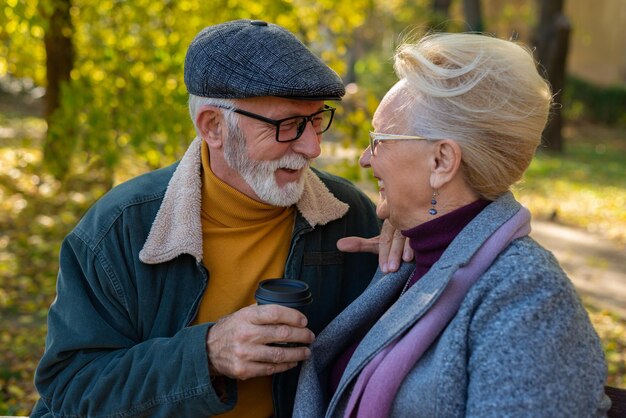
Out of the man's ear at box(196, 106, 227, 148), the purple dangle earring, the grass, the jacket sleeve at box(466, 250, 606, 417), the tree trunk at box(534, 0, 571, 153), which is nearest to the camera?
the jacket sleeve at box(466, 250, 606, 417)

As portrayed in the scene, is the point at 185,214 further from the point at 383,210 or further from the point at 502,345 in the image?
the point at 502,345

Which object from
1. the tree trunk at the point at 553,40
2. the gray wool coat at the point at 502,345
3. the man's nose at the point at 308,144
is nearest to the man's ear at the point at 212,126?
the man's nose at the point at 308,144

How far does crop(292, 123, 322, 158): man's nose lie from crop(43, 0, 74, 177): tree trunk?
16.6 feet

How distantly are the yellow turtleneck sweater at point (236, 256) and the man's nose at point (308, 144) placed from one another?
24 centimetres

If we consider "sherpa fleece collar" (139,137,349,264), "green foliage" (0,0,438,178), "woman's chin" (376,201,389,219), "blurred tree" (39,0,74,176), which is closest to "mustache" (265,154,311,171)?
"sherpa fleece collar" (139,137,349,264)

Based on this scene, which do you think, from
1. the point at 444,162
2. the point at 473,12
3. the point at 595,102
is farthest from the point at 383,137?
the point at 595,102

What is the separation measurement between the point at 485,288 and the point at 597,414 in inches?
19.4

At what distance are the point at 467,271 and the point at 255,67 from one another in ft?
3.09

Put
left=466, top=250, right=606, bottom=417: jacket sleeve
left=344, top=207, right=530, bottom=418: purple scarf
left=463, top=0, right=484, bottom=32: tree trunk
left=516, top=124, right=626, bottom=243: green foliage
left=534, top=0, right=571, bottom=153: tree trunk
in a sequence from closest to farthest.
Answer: left=466, top=250, right=606, bottom=417: jacket sleeve < left=344, top=207, right=530, bottom=418: purple scarf < left=516, top=124, right=626, bottom=243: green foliage < left=534, top=0, right=571, bottom=153: tree trunk < left=463, top=0, right=484, bottom=32: tree trunk

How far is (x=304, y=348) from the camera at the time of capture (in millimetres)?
2227

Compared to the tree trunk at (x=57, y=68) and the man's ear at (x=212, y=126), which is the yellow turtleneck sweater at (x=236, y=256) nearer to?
the man's ear at (x=212, y=126)

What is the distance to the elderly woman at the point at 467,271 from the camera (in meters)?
1.87

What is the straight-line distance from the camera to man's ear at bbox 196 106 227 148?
260cm

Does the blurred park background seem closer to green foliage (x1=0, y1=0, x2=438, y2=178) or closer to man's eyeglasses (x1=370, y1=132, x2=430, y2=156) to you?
green foliage (x1=0, y1=0, x2=438, y2=178)
